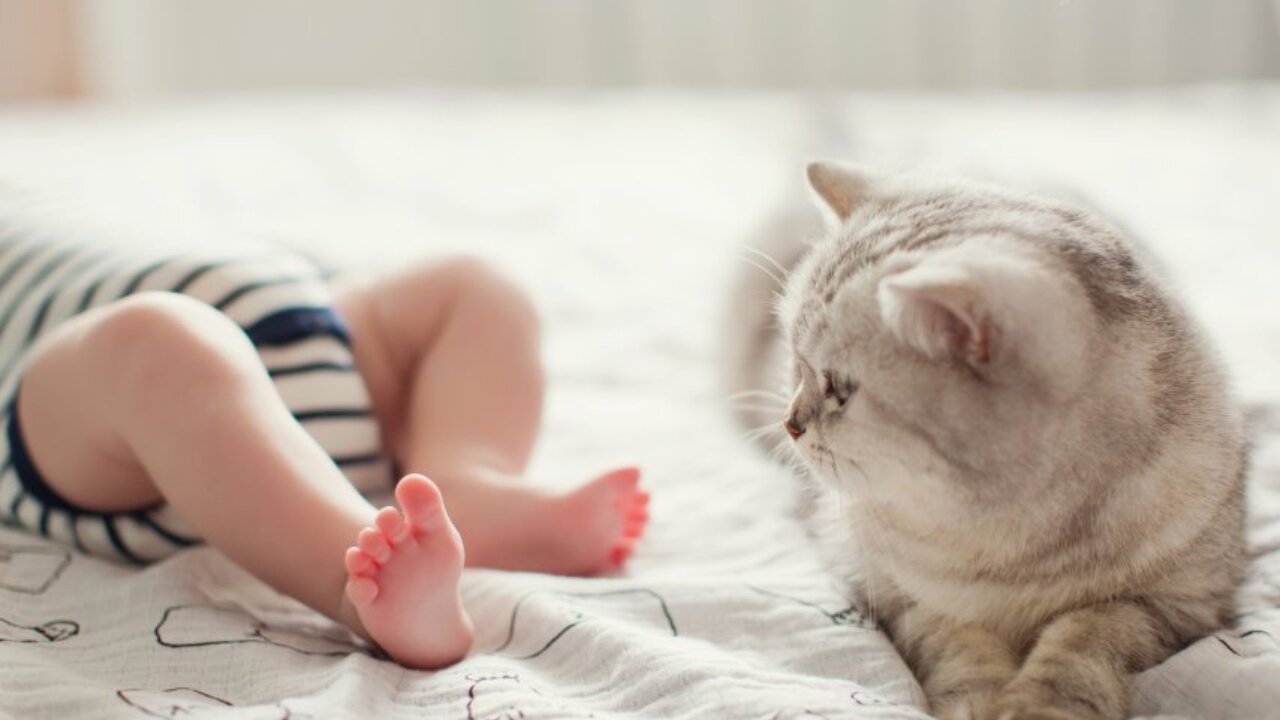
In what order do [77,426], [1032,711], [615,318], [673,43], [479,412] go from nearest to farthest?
[1032,711]
[77,426]
[479,412]
[615,318]
[673,43]

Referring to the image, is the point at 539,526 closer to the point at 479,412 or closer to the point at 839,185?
the point at 479,412

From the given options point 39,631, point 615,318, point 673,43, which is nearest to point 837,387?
point 39,631

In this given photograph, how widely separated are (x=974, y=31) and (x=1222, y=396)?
2232 mm

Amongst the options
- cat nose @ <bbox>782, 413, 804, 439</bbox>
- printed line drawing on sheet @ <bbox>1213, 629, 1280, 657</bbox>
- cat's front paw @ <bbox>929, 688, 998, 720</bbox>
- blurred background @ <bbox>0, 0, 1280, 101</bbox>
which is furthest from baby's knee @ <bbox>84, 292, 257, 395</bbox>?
blurred background @ <bbox>0, 0, 1280, 101</bbox>

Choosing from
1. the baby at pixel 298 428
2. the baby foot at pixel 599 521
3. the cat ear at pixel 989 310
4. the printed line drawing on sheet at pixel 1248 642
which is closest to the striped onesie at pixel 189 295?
the baby at pixel 298 428

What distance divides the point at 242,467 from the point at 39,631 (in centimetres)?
16

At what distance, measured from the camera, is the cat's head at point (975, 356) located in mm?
697

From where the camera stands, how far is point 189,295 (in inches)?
40.5

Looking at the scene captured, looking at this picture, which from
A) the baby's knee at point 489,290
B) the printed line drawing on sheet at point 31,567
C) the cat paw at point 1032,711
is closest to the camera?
the cat paw at point 1032,711

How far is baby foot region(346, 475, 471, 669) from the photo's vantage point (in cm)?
75

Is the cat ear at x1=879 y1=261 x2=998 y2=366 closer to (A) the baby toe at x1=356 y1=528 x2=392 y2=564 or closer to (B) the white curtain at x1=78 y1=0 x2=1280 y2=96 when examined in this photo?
(A) the baby toe at x1=356 y1=528 x2=392 y2=564

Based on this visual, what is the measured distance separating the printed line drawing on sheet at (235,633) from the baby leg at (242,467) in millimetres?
26

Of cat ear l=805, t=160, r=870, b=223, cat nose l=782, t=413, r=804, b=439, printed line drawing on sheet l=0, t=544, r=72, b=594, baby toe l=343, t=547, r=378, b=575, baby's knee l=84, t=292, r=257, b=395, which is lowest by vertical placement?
printed line drawing on sheet l=0, t=544, r=72, b=594

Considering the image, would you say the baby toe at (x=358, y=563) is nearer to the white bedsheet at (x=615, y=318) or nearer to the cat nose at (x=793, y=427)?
the white bedsheet at (x=615, y=318)
